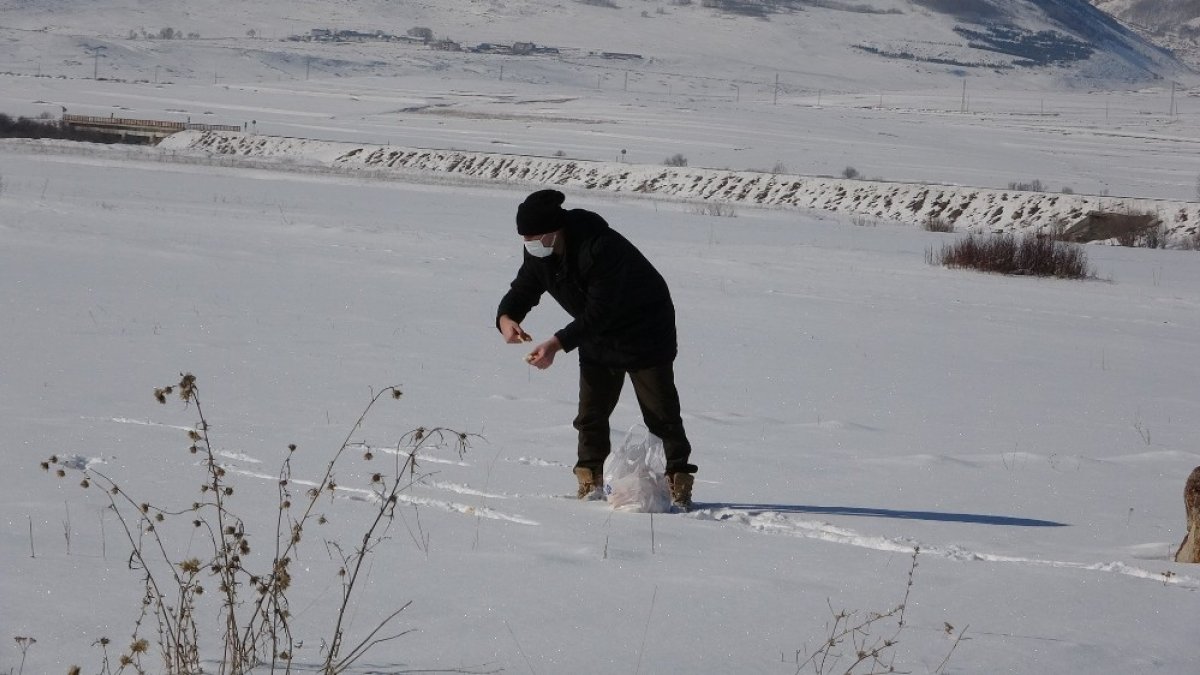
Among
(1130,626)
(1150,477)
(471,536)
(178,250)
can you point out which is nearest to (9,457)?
(471,536)

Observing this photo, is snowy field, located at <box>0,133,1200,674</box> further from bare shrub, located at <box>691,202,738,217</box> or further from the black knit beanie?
bare shrub, located at <box>691,202,738,217</box>

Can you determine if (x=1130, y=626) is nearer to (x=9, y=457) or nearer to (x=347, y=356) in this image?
(x=9, y=457)

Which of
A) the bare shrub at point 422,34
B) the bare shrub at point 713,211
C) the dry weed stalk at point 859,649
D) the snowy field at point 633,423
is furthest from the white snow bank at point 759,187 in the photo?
the bare shrub at point 422,34

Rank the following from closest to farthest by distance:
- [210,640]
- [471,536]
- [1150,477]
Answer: [210,640] → [471,536] → [1150,477]

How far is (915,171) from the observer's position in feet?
174

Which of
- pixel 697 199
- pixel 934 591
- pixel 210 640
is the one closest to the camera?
pixel 210 640

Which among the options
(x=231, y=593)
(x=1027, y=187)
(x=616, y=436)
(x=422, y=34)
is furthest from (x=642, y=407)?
(x=422, y=34)

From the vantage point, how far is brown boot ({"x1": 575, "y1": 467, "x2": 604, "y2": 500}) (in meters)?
6.24

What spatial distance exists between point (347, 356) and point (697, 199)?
31102 millimetres

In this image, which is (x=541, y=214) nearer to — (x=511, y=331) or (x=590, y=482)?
(x=511, y=331)

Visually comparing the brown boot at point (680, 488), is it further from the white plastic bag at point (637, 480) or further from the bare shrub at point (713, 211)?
the bare shrub at point (713, 211)

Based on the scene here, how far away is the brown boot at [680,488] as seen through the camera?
6.11 metres

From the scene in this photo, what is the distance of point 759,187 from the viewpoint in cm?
4162

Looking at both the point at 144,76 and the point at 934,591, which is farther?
the point at 144,76
